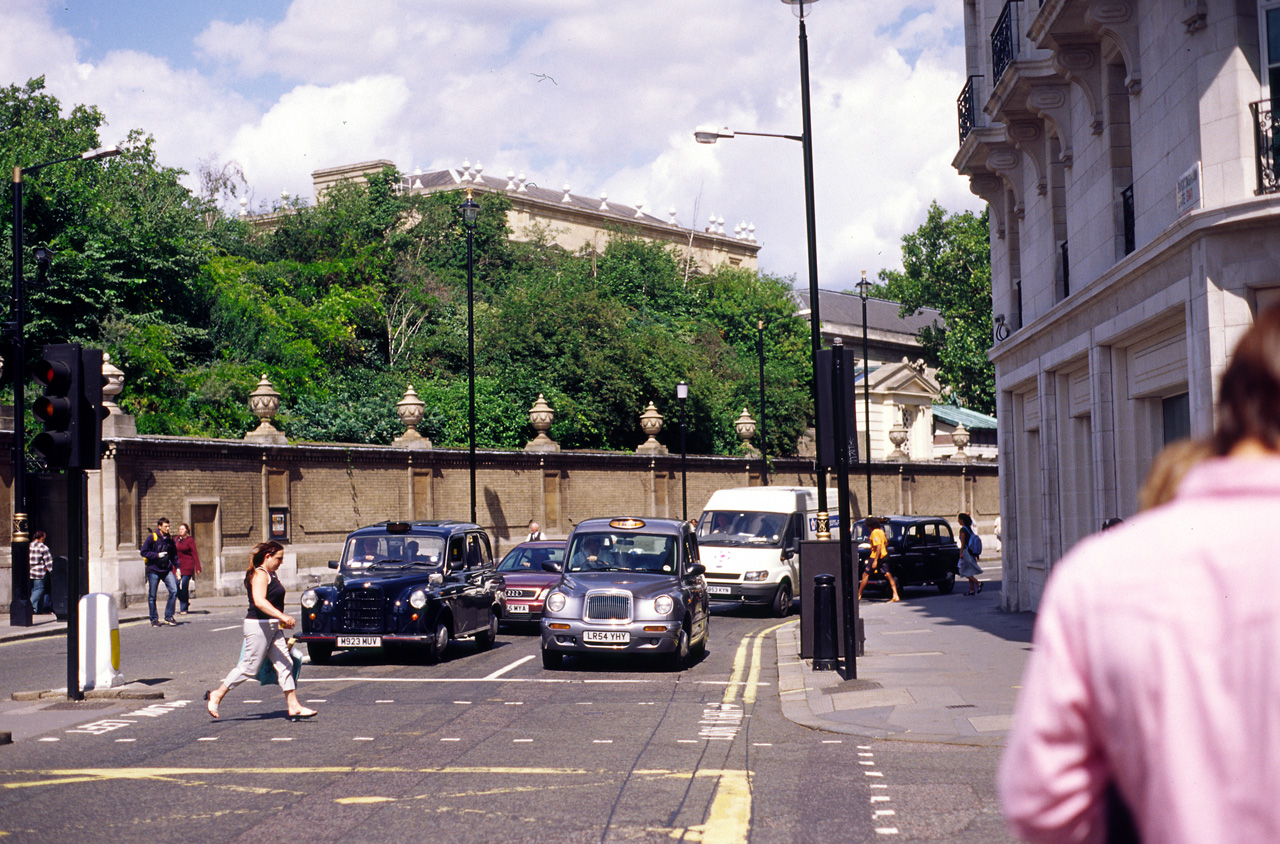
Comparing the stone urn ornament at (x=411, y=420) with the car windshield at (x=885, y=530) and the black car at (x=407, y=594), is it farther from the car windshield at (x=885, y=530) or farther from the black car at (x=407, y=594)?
the black car at (x=407, y=594)

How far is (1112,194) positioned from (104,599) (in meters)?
13.2

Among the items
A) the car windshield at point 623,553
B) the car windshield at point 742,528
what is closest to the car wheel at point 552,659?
the car windshield at point 623,553

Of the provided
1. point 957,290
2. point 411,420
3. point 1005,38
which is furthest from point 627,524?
point 957,290

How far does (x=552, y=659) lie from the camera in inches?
645

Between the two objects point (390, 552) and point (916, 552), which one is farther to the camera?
point (916, 552)

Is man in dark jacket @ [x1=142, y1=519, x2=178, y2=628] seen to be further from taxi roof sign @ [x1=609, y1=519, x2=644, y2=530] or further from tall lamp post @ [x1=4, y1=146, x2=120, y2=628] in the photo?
taxi roof sign @ [x1=609, y1=519, x2=644, y2=530]

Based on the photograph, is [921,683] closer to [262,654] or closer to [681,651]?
[681,651]

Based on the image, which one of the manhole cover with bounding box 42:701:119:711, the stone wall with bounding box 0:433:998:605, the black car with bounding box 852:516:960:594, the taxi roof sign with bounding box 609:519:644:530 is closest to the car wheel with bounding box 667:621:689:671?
the taxi roof sign with bounding box 609:519:644:530

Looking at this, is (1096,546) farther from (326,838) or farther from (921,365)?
(921,365)

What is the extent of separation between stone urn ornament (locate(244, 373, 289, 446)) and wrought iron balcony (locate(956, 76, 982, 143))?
18.9 meters

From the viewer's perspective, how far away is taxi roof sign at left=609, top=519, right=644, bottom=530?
17141 mm

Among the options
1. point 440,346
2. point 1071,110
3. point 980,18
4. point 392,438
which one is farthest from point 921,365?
point 1071,110

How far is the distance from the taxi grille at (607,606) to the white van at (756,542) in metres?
8.46

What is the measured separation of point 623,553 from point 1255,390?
600 inches
